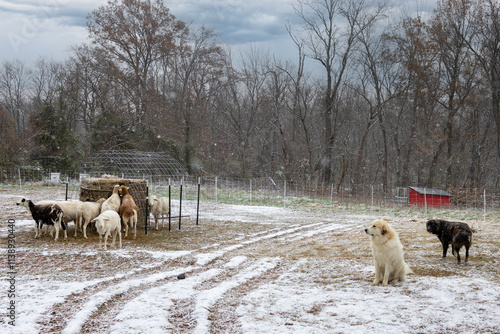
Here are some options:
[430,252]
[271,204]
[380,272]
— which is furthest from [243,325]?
[271,204]

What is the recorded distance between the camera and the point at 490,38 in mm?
28953

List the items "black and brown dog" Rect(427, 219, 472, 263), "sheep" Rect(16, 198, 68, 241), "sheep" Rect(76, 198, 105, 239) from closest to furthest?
"black and brown dog" Rect(427, 219, 472, 263), "sheep" Rect(16, 198, 68, 241), "sheep" Rect(76, 198, 105, 239)

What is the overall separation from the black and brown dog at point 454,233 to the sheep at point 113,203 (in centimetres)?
780

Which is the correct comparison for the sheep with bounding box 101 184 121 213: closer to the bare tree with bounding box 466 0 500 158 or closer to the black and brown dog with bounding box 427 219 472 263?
the black and brown dog with bounding box 427 219 472 263

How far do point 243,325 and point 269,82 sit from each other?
3900cm

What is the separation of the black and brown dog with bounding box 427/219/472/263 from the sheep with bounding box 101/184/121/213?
7795 mm

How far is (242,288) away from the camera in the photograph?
670 cm

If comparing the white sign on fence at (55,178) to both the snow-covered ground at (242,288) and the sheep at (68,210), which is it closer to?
the snow-covered ground at (242,288)

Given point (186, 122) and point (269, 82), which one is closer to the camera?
point (186, 122)

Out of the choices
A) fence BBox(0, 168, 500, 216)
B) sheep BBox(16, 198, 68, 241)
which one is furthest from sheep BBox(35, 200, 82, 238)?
fence BBox(0, 168, 500, 216)

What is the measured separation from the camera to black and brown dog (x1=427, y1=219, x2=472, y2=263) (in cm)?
777

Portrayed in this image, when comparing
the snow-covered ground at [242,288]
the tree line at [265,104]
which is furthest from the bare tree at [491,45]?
the snow-covered ground at [242,288]

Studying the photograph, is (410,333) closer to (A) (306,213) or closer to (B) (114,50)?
(A) (306,213)

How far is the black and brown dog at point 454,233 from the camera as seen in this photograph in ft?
25.5
